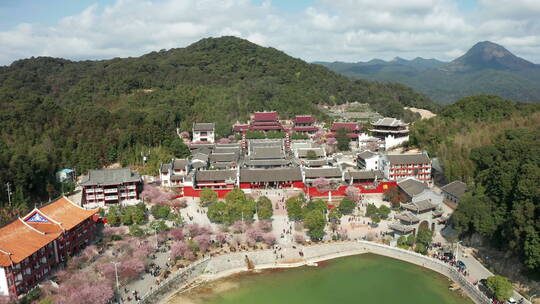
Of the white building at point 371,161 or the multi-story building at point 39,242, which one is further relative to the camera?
the white building at point 371,161

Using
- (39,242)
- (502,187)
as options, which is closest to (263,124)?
(502,187)

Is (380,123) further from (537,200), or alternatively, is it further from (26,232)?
(26,232)

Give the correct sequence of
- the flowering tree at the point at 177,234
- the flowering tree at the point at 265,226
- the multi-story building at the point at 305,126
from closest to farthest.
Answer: the flowering tree at the point at 177,234
the flowering tree at the point at 265,226
the multi-story building at the point at 305,126

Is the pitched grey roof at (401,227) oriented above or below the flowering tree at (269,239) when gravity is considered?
above

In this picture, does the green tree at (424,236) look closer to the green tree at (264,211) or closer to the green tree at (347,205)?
the green tree at (347,205)

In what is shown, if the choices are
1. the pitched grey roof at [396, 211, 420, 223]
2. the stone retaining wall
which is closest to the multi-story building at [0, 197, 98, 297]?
the stone retaining wall

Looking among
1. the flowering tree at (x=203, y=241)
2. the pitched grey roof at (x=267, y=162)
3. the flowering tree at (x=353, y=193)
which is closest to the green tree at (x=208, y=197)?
the flowering tree at (x=203, y=241)

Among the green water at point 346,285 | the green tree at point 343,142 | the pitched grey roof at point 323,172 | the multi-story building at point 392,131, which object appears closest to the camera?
the green water at point 346,285

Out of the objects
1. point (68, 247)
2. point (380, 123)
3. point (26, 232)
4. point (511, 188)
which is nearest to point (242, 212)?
point (68, 247)

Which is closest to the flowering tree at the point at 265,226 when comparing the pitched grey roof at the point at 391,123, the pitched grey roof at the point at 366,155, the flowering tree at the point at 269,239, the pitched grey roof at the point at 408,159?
the flowering tree at the point at 269,239

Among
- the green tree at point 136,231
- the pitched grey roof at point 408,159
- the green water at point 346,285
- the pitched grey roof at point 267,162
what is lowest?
Result: the green water at point 346,285
